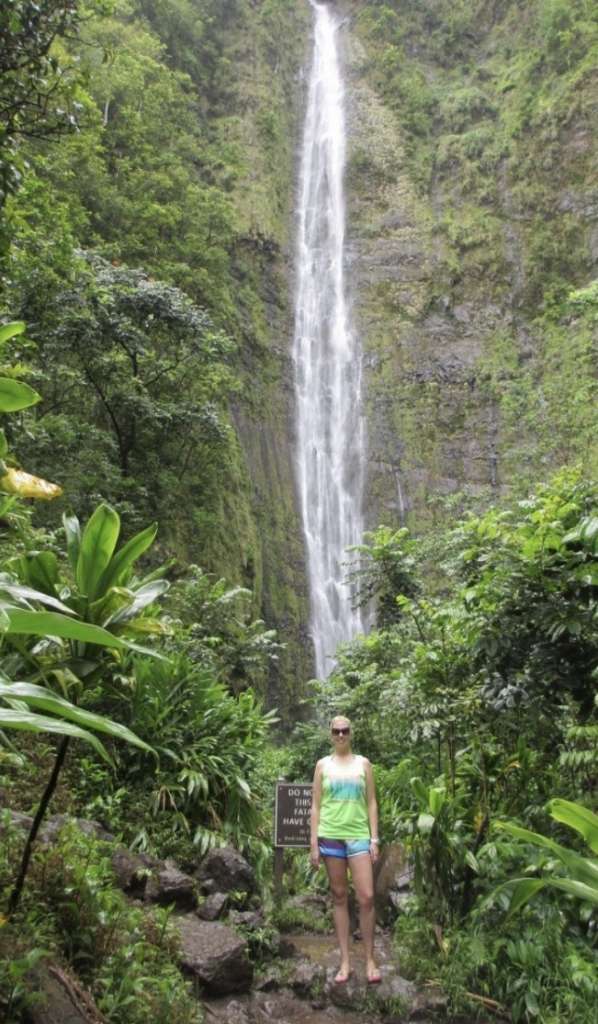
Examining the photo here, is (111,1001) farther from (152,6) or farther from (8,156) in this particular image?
(152,6)

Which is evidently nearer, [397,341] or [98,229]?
[98,229]

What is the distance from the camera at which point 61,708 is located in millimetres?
1443

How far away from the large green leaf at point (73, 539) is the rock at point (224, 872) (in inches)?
90.1

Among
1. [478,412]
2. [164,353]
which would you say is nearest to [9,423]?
[164,353]

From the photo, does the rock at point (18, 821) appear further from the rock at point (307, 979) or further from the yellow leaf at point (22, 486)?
the rock at point (307, 979)

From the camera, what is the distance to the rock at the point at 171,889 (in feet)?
11.9

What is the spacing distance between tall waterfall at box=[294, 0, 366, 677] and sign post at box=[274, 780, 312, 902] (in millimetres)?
9887

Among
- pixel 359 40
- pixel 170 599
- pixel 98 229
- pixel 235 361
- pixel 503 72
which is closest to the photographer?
pixel 170 599

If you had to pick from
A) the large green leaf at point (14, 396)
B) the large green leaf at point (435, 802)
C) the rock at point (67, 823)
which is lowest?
the rock at point (67, 823)

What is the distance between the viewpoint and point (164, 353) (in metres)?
11.4

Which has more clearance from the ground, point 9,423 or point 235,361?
point 235,361

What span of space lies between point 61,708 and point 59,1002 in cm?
130

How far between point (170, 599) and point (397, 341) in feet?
43.1

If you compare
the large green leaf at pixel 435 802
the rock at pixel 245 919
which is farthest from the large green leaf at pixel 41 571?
the large green leaf at pixel 435 802
